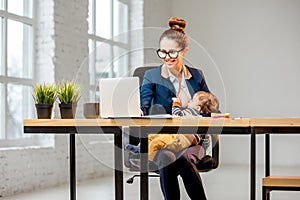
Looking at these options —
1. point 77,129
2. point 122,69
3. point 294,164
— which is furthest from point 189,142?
point 294,164

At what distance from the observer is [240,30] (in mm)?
8641

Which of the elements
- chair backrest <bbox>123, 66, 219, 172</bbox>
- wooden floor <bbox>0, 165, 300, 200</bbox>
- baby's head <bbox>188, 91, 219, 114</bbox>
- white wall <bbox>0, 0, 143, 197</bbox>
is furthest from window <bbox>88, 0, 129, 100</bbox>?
baby's head <bbox>188, 91, 219, 114</bbox>

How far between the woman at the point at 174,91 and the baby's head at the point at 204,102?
69 mm

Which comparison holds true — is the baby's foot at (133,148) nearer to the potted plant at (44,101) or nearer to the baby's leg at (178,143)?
the baby's leg at (178,143)

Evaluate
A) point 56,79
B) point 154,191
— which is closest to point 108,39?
point 56,79

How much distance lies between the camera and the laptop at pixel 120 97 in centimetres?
233

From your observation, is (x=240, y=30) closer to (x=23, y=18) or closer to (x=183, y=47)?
(x=23, y=18)

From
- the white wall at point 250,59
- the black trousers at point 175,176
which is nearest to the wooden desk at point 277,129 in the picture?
the black trousers at point 175,176

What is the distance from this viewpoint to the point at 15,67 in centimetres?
530

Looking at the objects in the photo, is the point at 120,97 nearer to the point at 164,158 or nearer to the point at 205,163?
the point at 164,158

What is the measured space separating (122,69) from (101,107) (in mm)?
4990

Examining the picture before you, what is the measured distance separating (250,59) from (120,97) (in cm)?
647

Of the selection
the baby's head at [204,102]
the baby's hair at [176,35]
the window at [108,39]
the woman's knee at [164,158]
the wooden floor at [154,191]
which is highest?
the window at [108,39]

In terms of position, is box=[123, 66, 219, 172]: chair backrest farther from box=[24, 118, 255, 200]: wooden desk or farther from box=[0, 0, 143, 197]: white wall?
box=[0, 0, 143, 197]: white wall
